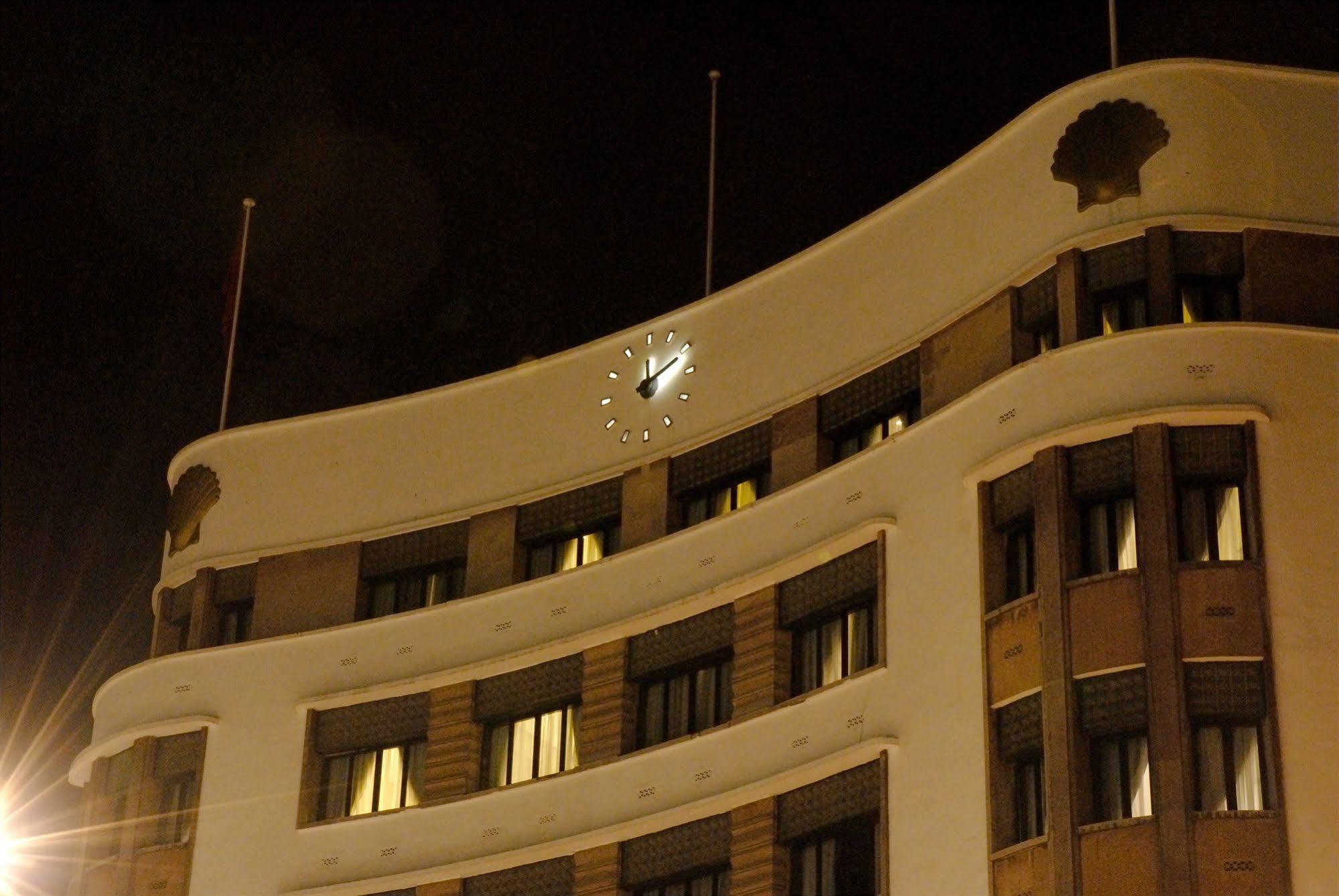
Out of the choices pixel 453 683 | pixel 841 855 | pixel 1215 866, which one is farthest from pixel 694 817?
pixel 1215 866

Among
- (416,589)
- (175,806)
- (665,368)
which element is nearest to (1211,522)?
(665,368)

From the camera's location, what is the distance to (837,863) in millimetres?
41438

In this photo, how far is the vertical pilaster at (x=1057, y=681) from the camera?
36.4m

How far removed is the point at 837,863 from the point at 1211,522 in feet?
29.0

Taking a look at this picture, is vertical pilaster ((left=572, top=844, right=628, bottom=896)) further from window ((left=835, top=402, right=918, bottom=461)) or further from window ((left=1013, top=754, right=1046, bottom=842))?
window ((left=1013, top=754, right=1046, bottom=842))

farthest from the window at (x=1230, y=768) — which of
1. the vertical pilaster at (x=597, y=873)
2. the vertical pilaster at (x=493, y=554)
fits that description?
the vertical pilaster at (x=493, y=554)

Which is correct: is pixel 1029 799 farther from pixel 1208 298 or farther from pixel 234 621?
pixel 234 621

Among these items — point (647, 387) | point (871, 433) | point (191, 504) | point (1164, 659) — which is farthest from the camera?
point (191, 504)

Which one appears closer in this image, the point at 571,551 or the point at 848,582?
the point at 848,582

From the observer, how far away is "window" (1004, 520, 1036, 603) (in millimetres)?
39625

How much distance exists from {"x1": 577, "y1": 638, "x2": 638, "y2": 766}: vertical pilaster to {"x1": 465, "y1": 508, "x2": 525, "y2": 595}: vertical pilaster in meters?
3.28

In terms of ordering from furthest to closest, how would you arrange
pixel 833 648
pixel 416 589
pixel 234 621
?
pixel 234 621
pixel 416 589
pixel 833 648

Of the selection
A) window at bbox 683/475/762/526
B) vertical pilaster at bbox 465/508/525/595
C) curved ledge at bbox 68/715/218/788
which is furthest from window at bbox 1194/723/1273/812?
curved ledge at bbox 68/715/218/788

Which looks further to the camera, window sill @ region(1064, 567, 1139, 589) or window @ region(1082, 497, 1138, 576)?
window @ region(1082, 497, 1138, 576)
